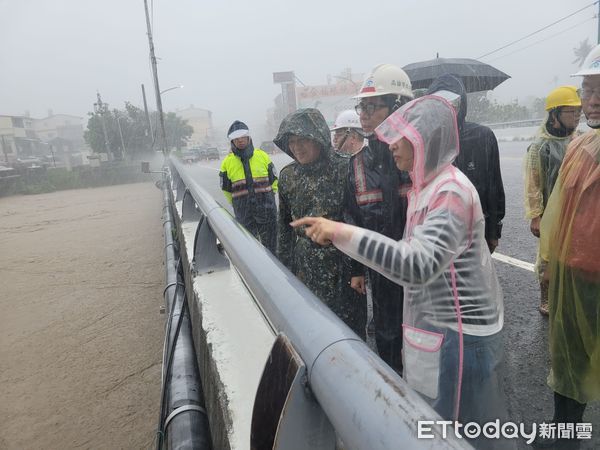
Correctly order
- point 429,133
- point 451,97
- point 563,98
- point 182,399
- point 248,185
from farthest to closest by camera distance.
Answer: point 248,185 < point 563,98 < point 451,97 < point 182,399 < point 429,133

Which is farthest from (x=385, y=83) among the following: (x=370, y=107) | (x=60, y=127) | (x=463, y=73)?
(x=60, y=127)

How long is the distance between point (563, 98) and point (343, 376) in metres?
3.50

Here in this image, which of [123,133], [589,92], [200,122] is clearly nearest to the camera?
[589,92]

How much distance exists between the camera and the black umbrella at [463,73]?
5.79 metres

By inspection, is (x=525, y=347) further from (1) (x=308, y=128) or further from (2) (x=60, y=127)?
(2) (x=60, y=127)

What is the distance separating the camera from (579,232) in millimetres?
1965

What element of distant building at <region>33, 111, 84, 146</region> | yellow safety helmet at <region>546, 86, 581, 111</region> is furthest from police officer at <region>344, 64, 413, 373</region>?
distant building at <region>33, 111, 84, 146</region>

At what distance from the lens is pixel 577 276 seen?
6.48ft

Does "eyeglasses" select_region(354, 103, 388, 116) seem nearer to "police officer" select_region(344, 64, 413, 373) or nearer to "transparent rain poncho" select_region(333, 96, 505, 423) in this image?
"police officer" select_region(344, 64, 413, 373)

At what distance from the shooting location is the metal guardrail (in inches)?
25.0

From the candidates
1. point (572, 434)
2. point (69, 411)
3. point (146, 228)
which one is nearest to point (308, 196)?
point (572, 434)

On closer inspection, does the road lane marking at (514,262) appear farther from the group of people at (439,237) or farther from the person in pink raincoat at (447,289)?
the person in pink raincoat at (447,289)

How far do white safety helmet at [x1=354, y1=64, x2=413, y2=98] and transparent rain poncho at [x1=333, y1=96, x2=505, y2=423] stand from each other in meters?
0.98

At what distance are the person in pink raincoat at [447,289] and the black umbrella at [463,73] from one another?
14.8ft
